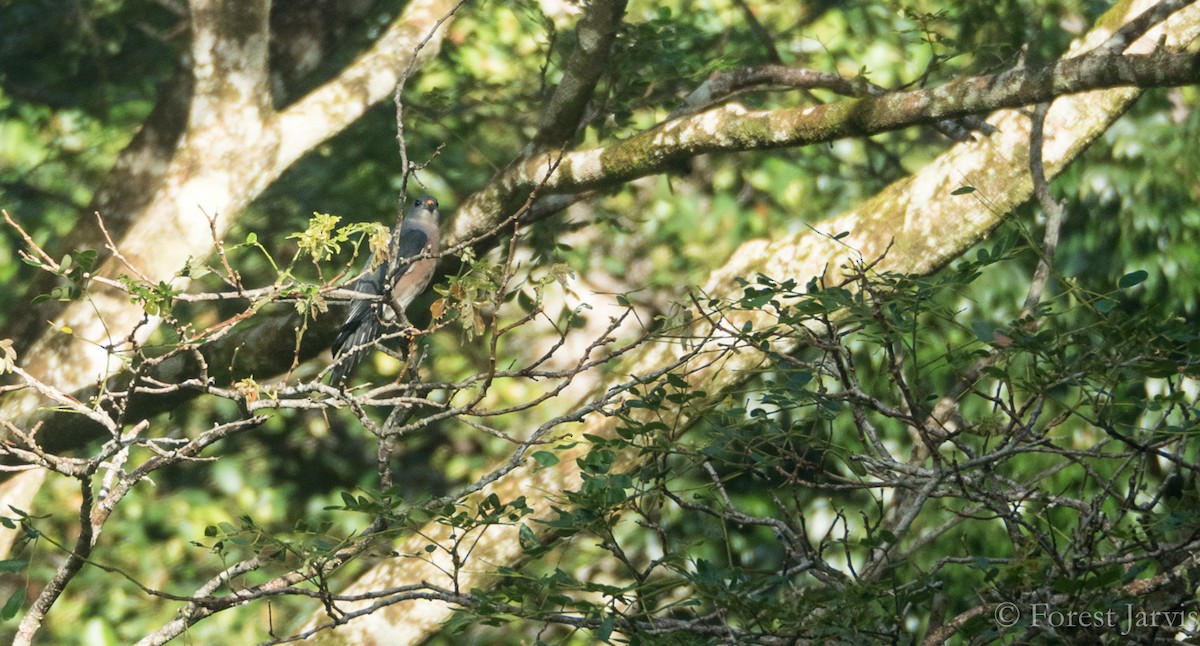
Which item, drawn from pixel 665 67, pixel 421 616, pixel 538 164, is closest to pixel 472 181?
pixel 665 67

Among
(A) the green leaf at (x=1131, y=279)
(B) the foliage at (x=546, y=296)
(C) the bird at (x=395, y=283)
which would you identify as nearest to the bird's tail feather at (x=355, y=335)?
(C) the bird at (x=395, y=283)

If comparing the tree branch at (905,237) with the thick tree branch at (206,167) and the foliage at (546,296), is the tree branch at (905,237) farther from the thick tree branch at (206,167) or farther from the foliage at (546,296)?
the thick tree branch at (206,167)

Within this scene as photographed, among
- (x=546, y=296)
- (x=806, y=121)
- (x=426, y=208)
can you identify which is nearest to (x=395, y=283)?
(x=806, y=121)

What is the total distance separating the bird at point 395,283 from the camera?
2.91 metres

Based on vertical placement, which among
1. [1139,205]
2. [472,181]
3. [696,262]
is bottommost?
[1139,205]

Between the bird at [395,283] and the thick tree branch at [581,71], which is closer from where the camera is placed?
the bird at [395,283]

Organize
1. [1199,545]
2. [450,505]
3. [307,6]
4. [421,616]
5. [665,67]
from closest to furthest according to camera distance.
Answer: [1199,545], [450,505], [421,616], [665,67], [307,6]

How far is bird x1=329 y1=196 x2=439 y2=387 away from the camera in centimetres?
291

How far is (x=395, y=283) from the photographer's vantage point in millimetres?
2926

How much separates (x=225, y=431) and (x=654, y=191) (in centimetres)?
332

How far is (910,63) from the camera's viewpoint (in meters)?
5.37

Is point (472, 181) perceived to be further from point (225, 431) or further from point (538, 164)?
point (225, 431)

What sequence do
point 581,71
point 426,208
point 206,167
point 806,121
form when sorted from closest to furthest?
1. point 806,121
2. point 581,71
3. point 206,167
4. point 426,208

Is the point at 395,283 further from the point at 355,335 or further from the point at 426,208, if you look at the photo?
the point at 426,208
